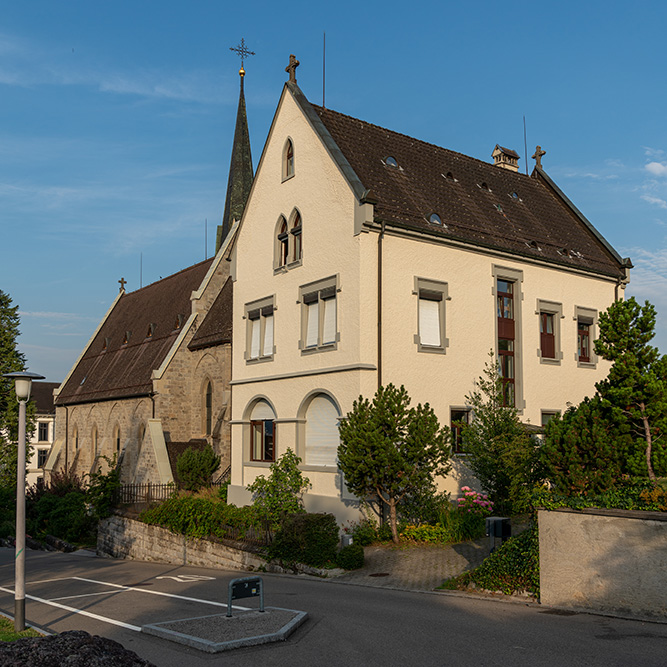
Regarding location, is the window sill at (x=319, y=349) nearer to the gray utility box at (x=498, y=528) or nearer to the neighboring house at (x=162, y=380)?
the gray utility box at (x=498, y=528)

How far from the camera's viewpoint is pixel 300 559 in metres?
18.0

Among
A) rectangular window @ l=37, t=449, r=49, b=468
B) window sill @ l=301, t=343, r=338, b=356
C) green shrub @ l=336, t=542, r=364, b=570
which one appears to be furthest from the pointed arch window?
rectangular window @ l=37, t=449, r=49, b=468

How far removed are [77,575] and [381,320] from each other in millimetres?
11268

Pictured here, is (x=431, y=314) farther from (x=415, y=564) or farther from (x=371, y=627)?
(x=371, y=627)

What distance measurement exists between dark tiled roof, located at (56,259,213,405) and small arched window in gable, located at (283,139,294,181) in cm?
1554

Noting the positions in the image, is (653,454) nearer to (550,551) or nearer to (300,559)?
(550,551)

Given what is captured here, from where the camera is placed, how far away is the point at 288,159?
2567 centimetres

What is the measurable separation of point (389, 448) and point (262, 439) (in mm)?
8554

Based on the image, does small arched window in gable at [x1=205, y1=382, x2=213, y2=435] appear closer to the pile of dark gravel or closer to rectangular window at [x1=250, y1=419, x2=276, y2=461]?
rectangular window at [x1=250, y1=419, x2=276, y2=461]

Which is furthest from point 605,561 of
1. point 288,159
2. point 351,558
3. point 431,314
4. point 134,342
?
point 134,342

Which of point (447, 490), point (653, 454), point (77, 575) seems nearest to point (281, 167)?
point (447, 490)

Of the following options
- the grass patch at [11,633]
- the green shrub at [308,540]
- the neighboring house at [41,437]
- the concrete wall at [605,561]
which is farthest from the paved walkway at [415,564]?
the neighboring house at [41,437]

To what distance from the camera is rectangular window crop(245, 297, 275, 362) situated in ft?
84.6

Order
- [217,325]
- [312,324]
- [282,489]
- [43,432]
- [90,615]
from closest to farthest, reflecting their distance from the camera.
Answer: [90,615], [282,489], [312,324], [217,325], [43,432]
